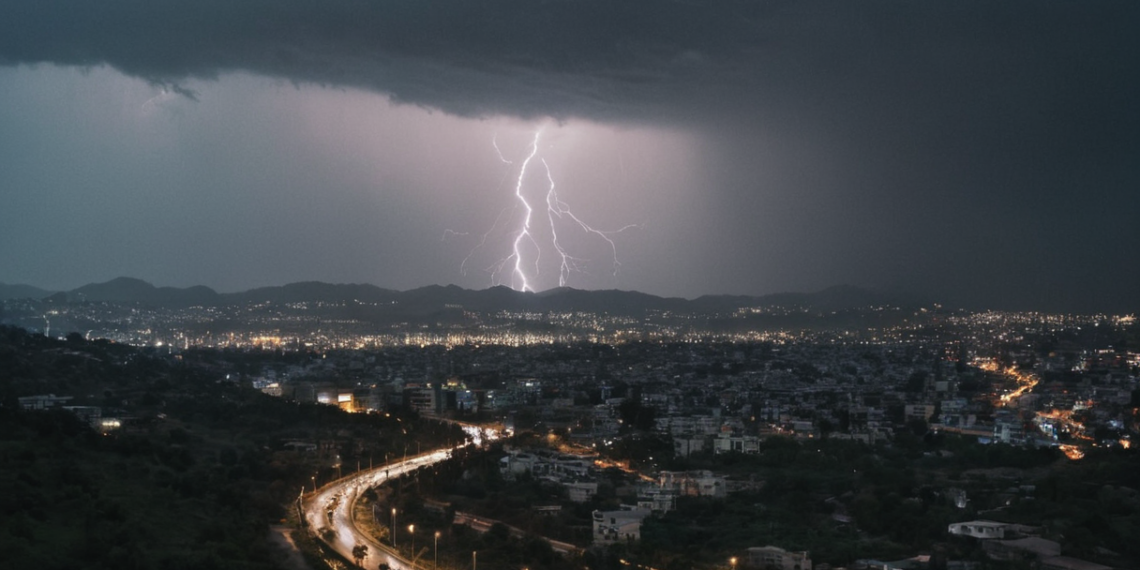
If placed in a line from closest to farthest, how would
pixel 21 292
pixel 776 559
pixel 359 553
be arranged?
pixel 776 559
pixel 359 553
pixel 21 292

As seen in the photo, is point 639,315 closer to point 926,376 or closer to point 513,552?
point 926,376

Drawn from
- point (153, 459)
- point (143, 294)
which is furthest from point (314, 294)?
point (153, 459)

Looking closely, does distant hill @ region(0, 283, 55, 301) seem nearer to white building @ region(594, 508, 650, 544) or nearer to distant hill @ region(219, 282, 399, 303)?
distant hill @ region(219, 282, 399, 303)

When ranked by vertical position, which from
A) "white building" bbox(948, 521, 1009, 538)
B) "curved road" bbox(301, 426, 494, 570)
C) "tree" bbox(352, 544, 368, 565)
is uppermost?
"white building" bbox(948, 521, 1009, 538)

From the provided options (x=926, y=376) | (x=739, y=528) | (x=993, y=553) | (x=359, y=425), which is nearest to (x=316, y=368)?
(x=359, y=425)

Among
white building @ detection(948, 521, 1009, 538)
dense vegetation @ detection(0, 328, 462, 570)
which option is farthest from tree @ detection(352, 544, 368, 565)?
white building @ detection(948, 521, 1009, 538)

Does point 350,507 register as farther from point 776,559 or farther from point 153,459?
point 776,559

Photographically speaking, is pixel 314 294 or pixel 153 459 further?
pixel 314 294

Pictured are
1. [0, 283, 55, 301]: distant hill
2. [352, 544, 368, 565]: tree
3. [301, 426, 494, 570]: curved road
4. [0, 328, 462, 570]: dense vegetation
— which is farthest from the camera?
[0, 283, 55, 301]: distant hill
